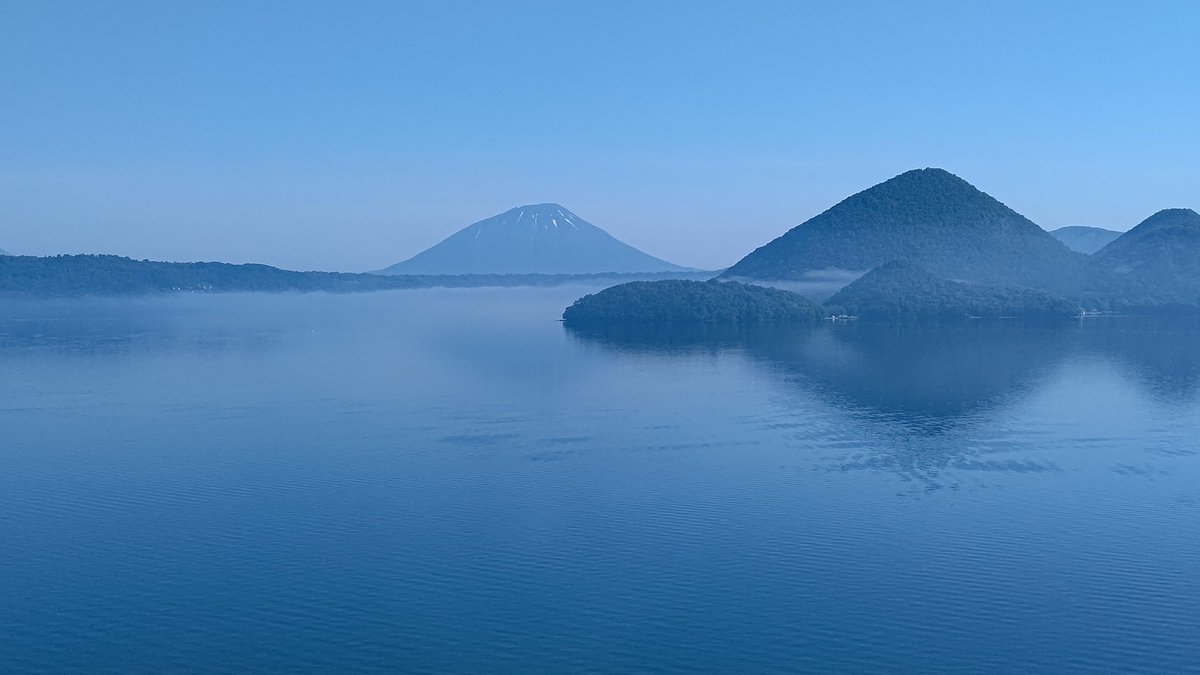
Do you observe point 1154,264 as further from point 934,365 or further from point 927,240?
point 934,365

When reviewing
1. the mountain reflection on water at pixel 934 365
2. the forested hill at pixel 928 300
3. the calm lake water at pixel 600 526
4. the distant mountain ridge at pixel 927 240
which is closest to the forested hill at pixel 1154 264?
the distant mountain ridge at pixel 927 240

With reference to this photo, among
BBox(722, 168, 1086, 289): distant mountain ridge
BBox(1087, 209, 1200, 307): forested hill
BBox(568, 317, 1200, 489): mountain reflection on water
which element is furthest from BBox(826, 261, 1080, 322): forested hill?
BBox(722, 168, 1086, 289): distant mountain ridge

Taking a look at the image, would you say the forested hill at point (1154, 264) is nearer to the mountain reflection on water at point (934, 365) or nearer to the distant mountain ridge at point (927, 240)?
the distant mountain ridge at point (927, 240)

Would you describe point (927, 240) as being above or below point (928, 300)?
above

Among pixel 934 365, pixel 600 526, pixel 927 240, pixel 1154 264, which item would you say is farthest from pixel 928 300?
pixel 600 526

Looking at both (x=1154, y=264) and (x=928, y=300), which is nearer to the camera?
(x=928, y=300)

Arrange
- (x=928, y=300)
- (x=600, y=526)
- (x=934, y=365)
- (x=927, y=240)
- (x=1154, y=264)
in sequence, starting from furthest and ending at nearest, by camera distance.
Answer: (x=927, y=240) < (x=1154, y=264) < (x=928, y=300) < (x=934, y=365) < (x=600, y=526)
